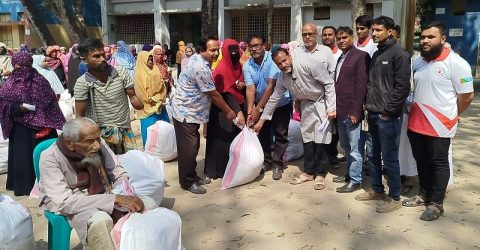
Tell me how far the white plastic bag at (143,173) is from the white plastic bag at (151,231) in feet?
3.28

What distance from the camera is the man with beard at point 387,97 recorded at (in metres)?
3.62

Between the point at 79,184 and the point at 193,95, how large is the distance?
1802 millimetres

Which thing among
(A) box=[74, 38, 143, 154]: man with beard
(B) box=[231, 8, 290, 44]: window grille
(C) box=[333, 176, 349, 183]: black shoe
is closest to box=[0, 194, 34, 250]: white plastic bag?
(A) box=[74, 38, 143, 154]: man with beard

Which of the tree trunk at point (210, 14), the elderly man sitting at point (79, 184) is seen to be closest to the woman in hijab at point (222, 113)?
the elderly man sitting at point (79, 184)

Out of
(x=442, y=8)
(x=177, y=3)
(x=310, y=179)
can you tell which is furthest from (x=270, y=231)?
(x=177, y=3)

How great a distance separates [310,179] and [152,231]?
2.70 meters

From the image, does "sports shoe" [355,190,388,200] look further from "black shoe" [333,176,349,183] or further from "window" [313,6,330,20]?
"window" [313,6,330,20]

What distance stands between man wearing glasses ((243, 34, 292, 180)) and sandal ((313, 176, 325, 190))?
19.5 inches

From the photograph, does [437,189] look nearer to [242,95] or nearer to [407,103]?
[407,103]

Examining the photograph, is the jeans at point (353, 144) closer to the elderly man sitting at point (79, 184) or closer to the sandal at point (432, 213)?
the sandal at point (432, 213)

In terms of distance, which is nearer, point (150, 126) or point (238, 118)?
point (238, 118)

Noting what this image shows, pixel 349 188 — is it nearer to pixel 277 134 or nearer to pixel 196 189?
pixel 277 134

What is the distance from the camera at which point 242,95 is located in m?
4.88

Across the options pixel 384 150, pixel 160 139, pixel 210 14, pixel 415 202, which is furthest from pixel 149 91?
pixel 210 14
